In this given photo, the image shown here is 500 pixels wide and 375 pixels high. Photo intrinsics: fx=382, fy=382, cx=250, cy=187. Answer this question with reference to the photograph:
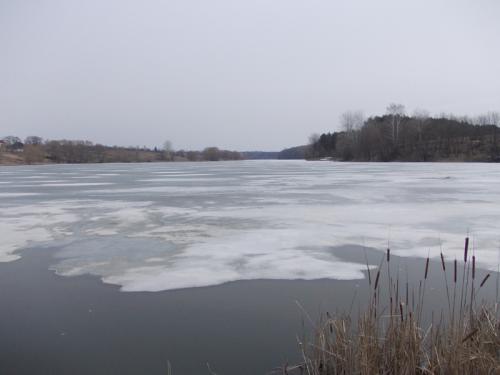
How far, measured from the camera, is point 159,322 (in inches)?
→ 109

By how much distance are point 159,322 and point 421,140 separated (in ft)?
194

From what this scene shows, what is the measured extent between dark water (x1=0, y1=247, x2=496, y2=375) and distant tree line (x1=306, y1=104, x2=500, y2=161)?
162ft

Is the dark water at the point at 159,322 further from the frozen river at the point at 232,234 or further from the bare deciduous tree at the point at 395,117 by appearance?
the bare deciduous tree at the point at 395,117

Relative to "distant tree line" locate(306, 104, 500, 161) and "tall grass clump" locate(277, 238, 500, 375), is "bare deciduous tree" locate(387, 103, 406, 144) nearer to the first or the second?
"distant tree line" locate(306, 104, 500, 161)

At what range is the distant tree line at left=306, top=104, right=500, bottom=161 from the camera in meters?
50.8

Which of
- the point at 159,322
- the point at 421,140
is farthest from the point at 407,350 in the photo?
the point at 421,140

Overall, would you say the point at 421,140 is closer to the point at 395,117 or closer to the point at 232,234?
the point at 395,117

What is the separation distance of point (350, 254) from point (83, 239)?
3.67m

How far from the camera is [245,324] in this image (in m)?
2.76

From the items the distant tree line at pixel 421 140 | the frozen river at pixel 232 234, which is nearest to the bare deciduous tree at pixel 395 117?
the distant tree line at pixel 421 140

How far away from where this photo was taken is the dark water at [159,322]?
2275 millimetres

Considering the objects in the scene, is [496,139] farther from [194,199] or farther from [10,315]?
[10,315]

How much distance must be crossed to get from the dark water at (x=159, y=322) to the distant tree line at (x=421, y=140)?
49.5m

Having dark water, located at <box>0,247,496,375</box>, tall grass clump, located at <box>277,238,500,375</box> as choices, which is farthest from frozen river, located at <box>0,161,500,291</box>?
tall grass clump, located at <box>277,238,500,375</box>
